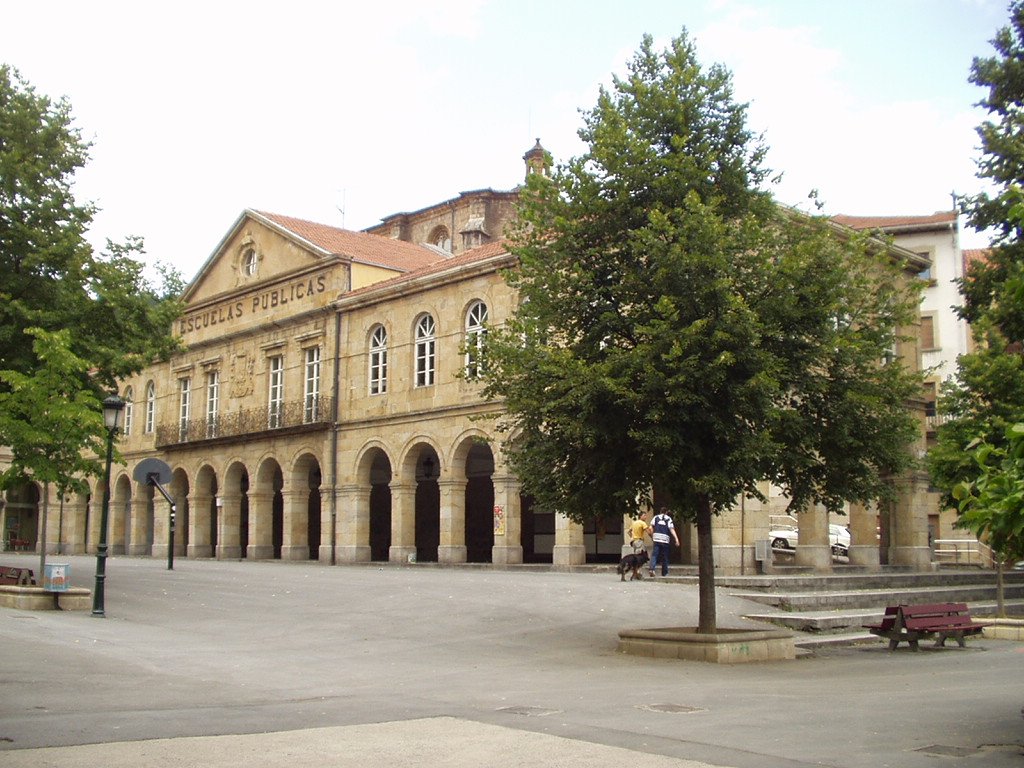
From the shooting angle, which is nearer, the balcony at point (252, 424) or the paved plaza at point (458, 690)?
the paved plaza at point (458, 690)

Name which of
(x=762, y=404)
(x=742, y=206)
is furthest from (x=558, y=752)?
(x=742, y=206)

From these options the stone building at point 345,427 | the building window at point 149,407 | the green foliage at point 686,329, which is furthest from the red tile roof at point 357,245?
→ the green foliage at point 686,329

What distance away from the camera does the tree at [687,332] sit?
45.8 ft

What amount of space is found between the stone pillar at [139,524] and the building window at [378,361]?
1567 cm

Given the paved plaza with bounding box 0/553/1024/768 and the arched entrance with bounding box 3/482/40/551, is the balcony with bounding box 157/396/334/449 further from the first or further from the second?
the arched entrance with bounding box 3/482/40/551

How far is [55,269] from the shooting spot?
22.0 meters

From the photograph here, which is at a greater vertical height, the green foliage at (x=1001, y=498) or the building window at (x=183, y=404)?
the building window at (x=183, y=404)

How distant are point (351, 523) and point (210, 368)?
35.6 feet

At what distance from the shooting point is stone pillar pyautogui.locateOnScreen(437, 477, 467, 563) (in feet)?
107

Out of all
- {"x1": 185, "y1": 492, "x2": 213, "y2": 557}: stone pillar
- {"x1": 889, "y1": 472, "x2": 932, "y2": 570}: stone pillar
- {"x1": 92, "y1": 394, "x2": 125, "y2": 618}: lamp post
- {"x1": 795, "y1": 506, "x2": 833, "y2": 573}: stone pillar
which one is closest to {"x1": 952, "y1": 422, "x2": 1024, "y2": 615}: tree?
{"x1": 92, "y1": 394, "x2": 125, "y2": 618}: lamp post

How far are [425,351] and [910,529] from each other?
14598 mm

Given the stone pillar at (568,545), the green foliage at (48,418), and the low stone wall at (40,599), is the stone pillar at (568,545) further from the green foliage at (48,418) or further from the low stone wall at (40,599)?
the low stone wall at (40,599)

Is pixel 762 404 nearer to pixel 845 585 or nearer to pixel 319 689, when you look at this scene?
pixel 319 689

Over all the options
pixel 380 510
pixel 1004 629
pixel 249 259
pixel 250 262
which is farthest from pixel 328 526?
pixel 1004 629
